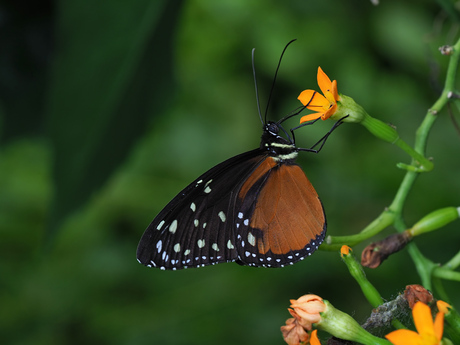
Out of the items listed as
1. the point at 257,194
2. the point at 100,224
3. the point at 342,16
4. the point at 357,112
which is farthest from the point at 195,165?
the point at 357,112

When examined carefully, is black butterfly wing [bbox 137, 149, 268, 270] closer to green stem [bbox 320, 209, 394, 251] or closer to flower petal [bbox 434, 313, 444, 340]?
green stem [bbox 320, 209, 394, 251]

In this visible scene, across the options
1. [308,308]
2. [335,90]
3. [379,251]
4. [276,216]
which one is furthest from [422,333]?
[276,216]

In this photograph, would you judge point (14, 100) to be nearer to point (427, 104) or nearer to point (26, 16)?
point (26, 16)

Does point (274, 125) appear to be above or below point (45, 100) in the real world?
below

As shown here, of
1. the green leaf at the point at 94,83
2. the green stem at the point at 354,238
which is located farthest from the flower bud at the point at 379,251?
the green leaf at the point at 94,83

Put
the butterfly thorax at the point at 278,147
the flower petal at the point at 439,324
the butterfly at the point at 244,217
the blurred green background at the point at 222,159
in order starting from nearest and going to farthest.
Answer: the flower petal at the point at 439,324
the butterfly at the point at 244,217
the butterfly thorax at the point at 278,147
the blurred green background at the point at 222,159

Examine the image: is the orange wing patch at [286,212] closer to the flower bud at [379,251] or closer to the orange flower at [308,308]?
the flower bud at [379,251]
